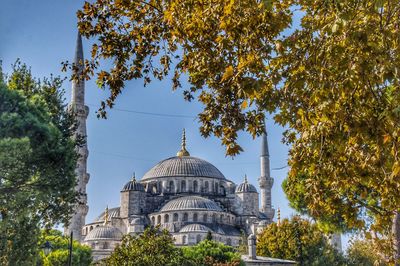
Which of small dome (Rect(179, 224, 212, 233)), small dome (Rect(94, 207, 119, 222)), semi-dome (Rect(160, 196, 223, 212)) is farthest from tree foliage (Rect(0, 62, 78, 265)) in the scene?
small dome (Rect(94, 207, 119, 222))

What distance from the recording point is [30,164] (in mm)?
18703

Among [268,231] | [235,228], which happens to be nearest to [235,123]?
[268,231]

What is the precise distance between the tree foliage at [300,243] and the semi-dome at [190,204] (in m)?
18.0

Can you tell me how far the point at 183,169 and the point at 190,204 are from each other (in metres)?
10.1

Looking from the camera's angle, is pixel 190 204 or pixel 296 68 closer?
pixel 296 68

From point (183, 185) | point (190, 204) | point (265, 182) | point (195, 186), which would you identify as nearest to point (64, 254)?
point (190, 204)

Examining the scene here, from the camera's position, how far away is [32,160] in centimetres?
1839

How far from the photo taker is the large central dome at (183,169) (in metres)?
74.4

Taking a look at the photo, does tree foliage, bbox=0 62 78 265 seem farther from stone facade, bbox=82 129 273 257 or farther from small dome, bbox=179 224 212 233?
small dome, bbox=179 224 212 233

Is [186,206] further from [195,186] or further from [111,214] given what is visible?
[111,214]

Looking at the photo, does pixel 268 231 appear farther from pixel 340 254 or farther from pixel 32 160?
pixel 32 160

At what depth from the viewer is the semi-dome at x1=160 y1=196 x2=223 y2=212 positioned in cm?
6481

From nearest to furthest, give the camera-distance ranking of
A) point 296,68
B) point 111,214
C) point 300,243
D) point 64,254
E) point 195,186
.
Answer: point 296,68 → point 64,254 → point 300,243 → point 111,214 → point 195,186

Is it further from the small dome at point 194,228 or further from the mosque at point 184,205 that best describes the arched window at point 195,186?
the small dome at point 194,228
